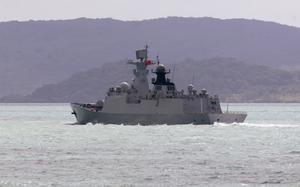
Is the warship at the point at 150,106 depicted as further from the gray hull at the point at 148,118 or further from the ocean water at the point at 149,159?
the ocean water at the point at 149,159

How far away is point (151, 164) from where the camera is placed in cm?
6694

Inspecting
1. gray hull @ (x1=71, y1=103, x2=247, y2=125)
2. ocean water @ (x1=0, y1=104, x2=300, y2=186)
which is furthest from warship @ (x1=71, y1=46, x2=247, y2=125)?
ocean water @ (x1=0, y1=104, x2=300, y2=186)

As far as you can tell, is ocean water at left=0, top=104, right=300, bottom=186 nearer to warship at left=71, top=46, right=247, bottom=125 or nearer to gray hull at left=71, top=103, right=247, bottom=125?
warship at left=71, top=46, right=247, bottom=125

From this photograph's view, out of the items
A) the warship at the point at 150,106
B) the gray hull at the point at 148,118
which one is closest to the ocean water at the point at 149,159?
the warship at the point at 150,106

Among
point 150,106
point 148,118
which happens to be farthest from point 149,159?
point 148,118

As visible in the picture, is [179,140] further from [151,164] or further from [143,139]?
[151,164]

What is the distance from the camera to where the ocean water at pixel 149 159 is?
57594mm

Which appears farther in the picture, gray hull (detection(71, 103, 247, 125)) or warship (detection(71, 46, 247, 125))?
gray hull (detection(71, 103, 247, 125))

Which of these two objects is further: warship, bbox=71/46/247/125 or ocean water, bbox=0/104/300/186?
warship, bbox=71/46/247/125

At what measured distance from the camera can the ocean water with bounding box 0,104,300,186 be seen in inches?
2267

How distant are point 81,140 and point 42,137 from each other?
27.2 ft

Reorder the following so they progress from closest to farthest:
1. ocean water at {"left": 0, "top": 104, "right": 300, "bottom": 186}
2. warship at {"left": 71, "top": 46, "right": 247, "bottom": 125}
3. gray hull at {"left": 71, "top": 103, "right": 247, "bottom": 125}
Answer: ocean water at {"left": 0, "top": 104, "right": 300, "bottom": 186} → warship at {"left": 71, "top": 46, "right": 247, "bottom": 125} → gray hull at {"left": 71, "top": 103, "right": 247, "bottom": 125}

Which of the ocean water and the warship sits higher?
the warship

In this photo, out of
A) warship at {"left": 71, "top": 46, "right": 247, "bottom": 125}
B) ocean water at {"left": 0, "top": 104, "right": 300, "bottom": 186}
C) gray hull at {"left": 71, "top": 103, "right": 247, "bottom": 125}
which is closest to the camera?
ocean water at {"left": 0, "top": 104, "right": 300, "bottom": 186}
